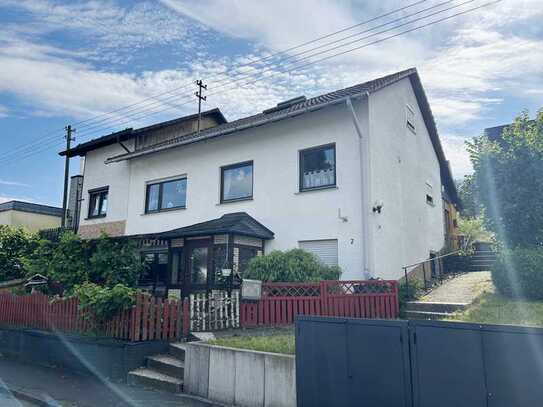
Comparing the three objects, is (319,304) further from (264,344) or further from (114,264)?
(114,264)

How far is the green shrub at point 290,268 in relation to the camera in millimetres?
10806

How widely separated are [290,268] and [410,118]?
9.05 m

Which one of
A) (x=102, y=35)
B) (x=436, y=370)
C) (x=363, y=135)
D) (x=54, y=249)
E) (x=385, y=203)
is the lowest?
(x=436, y=370)

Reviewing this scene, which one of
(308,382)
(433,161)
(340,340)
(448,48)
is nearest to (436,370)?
(340,340)

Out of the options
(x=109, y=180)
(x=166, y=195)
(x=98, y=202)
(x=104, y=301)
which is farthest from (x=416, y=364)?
(x=98, y=202)

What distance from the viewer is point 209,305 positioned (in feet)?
30.4

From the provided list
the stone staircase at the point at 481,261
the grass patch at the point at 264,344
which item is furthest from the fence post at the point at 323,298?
the stone staircase at the point at 481,261

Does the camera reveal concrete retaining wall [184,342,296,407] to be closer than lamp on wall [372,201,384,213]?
Yes

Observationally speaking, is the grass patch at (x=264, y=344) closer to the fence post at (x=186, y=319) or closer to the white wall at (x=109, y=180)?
the fence post at (x=186, y=319)

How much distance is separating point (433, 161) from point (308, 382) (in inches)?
641

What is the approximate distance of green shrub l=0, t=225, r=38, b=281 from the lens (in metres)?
18.3

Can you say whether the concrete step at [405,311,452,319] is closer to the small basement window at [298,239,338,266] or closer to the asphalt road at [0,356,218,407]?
the small basement window at [298,239,338,266]

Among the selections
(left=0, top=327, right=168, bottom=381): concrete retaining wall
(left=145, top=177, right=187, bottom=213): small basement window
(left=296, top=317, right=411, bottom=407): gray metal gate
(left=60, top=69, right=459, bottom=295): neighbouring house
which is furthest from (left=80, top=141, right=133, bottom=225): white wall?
(left=296, top=317, right=411, bottom=407): gray metal gate

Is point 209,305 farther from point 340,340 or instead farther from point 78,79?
point 78,79
